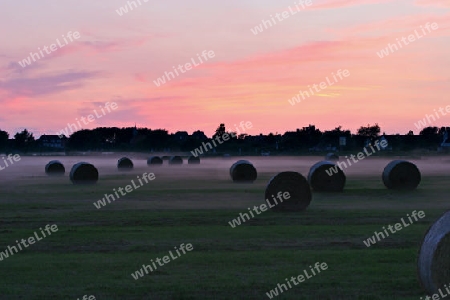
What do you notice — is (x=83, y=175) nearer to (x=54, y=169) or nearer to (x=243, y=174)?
(x=243, y=174)

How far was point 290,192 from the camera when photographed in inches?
909

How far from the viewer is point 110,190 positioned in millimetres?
32406

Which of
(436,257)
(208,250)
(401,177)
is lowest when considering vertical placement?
(401,177)

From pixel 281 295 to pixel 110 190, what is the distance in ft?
73.2

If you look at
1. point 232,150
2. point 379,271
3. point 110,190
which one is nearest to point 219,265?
point 379,271

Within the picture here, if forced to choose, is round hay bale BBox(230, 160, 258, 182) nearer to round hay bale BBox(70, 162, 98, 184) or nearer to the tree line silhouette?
round hay bale BBox(70, 162, 98, 184)

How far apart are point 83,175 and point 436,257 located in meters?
31.0

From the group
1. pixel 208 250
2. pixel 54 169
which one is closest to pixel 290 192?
pixel 208 250

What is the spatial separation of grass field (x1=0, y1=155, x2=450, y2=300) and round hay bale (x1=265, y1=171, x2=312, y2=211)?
0.44 metres

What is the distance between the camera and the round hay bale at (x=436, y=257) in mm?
10336

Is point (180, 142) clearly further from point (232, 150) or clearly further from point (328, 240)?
point (328, 240)

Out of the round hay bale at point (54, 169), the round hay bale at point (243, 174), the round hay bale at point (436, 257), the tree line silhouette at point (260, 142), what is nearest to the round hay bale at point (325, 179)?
the round hay bale at point (243, 174)

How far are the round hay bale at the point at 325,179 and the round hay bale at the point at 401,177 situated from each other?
8.12 ft

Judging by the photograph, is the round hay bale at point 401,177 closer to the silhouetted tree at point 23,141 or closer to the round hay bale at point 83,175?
the round hay bale at point 83,175
